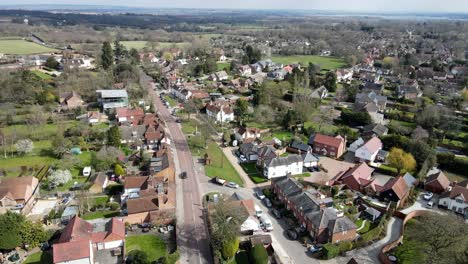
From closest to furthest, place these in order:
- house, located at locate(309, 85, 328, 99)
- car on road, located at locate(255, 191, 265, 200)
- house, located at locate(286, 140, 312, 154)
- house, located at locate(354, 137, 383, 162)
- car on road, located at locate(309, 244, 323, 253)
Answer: car on road, located at locate(309, 244, 323, 253) < car on road, located at locate(255, 191, 265, 200) < house, located at locate(354, 137, 383, 162) < house, located at locate(286, 140, 312, 154) < house, located at locate(309, 85, 328, 99)

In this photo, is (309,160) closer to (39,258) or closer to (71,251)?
(71,251)

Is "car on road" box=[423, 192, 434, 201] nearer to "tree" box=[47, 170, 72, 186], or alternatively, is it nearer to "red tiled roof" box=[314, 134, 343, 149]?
"red tiled roof" box=[314, 134, 343, 149]

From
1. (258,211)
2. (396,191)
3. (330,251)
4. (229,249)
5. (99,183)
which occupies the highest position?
(396,191)

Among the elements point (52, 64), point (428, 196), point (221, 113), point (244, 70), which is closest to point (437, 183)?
point (428, 196)

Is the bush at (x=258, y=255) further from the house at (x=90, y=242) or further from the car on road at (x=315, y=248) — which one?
the house at (x=90, y=242)

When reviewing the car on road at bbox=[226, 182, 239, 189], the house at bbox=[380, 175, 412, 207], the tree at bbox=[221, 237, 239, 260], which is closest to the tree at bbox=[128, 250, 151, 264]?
the tree at bbox=[221, 237, 239, 260]

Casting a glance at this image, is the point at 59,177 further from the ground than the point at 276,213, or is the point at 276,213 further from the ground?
the point at 59,177

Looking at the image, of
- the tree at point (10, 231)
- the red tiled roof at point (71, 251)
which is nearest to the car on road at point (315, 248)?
the red tiled roof at point (71, 251)
